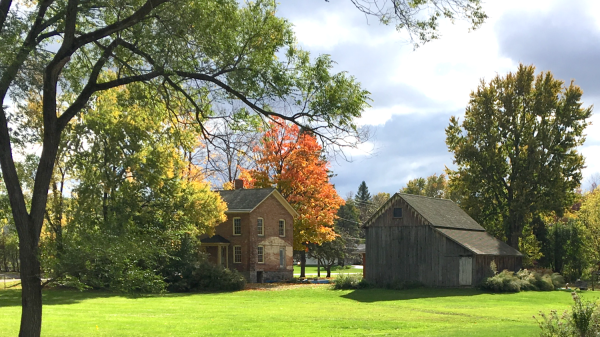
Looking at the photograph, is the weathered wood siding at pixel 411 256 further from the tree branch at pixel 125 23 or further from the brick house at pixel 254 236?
the tree branch at pixel 125 23

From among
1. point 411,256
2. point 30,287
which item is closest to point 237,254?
point 411,256

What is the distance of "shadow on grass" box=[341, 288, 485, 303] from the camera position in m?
35.3

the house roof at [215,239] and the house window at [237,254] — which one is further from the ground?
the house roof at [215,239]

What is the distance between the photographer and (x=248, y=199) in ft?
165

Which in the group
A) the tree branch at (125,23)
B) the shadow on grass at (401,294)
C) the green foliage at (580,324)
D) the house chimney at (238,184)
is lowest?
the shadow on grass at (401,294)

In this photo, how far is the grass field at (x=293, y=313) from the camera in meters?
18.5

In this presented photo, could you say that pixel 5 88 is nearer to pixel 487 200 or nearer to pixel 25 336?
pixel 25 336

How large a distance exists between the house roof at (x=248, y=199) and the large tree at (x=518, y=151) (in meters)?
16.9

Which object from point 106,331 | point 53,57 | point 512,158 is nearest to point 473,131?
point 512,158

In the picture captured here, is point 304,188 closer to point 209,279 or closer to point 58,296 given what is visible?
point 209,279

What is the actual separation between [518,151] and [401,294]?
74.0 feet

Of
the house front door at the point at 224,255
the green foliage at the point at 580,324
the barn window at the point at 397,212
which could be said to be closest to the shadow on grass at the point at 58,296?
the house front door at the point at 224,255

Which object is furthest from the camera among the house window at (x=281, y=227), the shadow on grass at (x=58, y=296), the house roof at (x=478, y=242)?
the house window at (x=281, y=227)

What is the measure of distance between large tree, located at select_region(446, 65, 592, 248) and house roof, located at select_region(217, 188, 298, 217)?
55.4 feet
